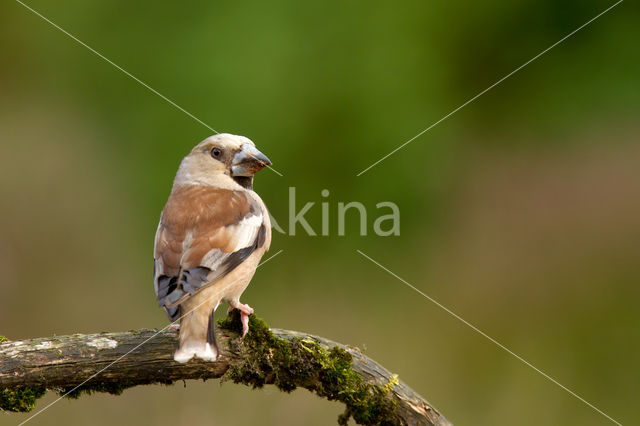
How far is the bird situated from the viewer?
153 inches

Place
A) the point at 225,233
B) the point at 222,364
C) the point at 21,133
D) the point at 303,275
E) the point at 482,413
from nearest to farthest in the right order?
the point at 222,364, the point at 225,233, the point at 482,413, the point at 303,275, the point at 21,133

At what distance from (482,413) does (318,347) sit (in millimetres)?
3584

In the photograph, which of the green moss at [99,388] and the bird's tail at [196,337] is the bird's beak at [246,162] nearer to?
the bird's tail at [196,337]

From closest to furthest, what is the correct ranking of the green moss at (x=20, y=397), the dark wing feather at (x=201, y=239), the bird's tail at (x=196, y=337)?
the bird's tail at (x=196, y=337)
the green moss at (x=20, y=397)
the dark wing feather at (x=201, y=239)

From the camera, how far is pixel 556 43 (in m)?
10.1

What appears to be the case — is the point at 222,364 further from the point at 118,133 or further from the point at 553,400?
the point at 118,133

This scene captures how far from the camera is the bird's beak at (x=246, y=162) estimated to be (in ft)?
16.7

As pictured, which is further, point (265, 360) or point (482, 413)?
point (482, 413)

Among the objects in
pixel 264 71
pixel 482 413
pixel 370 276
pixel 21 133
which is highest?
pixel 264 71

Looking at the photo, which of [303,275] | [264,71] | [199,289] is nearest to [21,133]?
[264,71]

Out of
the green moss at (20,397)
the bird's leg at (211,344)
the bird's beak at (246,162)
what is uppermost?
the bird's beak at (246,162)

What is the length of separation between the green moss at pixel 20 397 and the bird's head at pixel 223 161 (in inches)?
71.5

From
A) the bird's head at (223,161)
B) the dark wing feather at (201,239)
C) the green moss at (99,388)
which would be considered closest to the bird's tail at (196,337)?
the dark wing feather at (201,239)

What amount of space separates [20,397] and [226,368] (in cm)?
105
